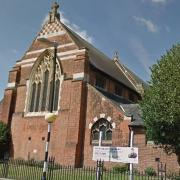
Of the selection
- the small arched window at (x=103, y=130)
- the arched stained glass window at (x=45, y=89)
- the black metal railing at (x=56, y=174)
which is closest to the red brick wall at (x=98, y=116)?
the small arched window at (x=103, y=130)

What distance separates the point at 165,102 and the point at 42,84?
17512mm

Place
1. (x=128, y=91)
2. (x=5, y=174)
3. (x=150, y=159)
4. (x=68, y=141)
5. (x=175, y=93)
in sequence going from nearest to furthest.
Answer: (x=175, y=93)
(x=5, y=174)
(x=150, y=159)
(x=68, y=141)
(x=128, y=91)

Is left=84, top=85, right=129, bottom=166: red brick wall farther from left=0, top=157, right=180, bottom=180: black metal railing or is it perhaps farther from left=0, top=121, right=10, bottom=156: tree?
left=0, top=121, right=10, bottom=156: tree

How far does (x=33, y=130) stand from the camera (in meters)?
34.9

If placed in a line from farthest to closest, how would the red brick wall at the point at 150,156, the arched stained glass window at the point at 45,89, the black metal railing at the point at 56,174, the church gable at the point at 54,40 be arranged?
the arched stained glass window at the point at 45,89
the church gable at the point at 54,40
the red brick wall at the point at 150,156
the black metal railing at the point at 56,174

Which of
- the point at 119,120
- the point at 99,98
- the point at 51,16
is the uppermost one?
the point at 51,16

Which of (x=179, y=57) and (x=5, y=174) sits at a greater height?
(x=179, y=57)

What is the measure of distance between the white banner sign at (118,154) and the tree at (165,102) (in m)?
4.16

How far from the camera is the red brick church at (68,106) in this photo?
99.0ft

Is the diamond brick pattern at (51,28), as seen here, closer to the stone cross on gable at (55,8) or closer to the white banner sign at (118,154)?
the stone cross on gable at (55,8)

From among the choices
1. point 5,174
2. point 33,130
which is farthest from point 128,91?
point 5,174

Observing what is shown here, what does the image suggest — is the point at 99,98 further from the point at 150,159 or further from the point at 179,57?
the point at 179,57

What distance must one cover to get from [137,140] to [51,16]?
17147 mm

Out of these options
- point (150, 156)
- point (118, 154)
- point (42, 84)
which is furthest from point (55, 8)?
point (118, 154)
